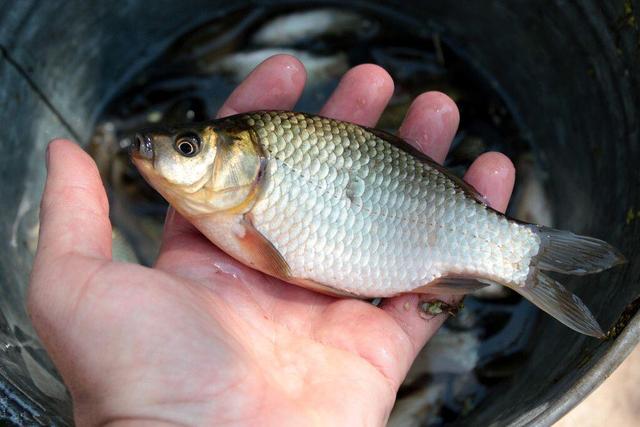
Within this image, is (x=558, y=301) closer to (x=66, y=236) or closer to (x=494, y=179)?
(x=494, y=179)

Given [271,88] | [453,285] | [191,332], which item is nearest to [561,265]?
[453,285]

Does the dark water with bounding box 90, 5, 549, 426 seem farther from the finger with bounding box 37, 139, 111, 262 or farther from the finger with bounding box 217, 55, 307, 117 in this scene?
the finger with bounding box 37, 139, 111, 262

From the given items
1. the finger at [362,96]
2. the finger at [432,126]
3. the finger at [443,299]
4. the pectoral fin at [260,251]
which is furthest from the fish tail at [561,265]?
the finger at [362,96]

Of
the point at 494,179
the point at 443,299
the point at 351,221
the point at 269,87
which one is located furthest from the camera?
the point at 269,87

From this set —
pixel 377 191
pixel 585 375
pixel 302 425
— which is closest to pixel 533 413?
pixel 585 375

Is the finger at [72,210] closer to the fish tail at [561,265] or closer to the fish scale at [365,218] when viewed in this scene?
the fish scale at [365,218]

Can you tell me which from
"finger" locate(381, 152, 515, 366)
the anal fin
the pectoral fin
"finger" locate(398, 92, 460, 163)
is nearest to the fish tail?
the anal fin
